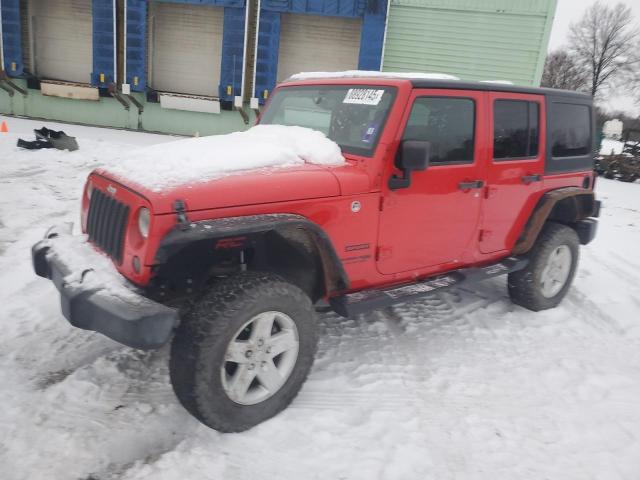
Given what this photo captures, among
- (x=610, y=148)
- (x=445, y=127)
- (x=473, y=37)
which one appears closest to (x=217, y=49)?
(x=473, y=37)

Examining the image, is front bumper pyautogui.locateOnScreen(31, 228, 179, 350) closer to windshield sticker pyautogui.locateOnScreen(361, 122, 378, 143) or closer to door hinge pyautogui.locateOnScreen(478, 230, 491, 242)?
windshield sticker pyautogui.locateOnScreen(361, 122, 378, 143)

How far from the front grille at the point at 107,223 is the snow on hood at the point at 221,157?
0.17 meters

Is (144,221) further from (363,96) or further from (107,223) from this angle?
(363,96)

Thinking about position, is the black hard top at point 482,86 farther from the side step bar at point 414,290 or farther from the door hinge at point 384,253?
the side step bar at point 414,290

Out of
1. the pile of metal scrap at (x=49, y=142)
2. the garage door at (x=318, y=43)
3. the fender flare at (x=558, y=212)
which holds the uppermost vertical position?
the garage door at (x=318, y=43)

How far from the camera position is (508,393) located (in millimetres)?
3121

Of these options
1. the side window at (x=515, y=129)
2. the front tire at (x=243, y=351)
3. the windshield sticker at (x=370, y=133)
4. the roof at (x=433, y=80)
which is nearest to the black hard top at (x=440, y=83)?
the roof at (x=433, y=80)

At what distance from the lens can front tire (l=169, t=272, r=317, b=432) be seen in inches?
91.6

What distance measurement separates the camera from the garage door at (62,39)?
14.9 meters

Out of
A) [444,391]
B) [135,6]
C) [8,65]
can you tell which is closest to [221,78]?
[135,6]

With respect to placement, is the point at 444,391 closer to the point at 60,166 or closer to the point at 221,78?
the point at 60,166

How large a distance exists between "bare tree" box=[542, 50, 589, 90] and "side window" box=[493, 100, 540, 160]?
133 ft

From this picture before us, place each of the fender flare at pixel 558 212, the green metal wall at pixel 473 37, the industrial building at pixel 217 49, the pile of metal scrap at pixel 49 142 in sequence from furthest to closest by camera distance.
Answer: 1. the industrial building at pixel 217 49
2. the green metal wall at pixel 473 37
3. the pile of metal scrap at pixel 49 142
4. the fender flare at pixel 558 212

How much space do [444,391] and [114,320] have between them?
6.65 feet
